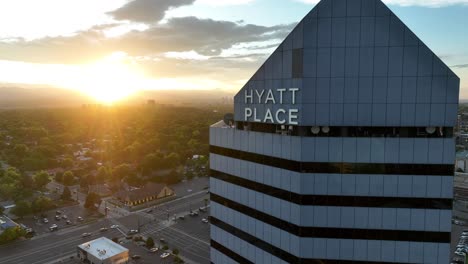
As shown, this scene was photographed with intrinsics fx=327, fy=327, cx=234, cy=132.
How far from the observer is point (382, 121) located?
40.0 metres

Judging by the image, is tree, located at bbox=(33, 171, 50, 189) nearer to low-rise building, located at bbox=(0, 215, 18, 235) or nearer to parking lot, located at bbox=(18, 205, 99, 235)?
parking lot, located at bbox=(18, 205, 99, 235)

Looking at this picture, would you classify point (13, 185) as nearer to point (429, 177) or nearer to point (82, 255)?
point (82, 255)

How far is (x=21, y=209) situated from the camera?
12394cm

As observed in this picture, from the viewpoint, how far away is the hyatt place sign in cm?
4241

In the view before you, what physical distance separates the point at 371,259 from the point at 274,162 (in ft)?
55.8

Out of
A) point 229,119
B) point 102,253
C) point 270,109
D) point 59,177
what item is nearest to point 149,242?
point 102,253

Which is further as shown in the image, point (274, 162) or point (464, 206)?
point (464, 206)

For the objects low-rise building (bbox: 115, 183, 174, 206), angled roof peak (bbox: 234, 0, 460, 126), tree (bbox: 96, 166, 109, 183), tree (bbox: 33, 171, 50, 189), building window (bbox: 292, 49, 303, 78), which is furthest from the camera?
tree (bbox: 96, 166, 109, 183)

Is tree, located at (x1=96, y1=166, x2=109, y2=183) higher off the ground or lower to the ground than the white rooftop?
higher

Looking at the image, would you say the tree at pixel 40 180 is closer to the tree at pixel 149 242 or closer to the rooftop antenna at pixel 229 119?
the tree at pixel 149 242

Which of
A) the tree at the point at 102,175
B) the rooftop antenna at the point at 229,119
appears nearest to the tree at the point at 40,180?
the tree at the point at 102,175

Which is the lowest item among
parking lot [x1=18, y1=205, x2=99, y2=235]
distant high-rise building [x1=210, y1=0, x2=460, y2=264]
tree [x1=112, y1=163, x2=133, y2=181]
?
parking lot [x1=18, y1=205, x2=99, y2=235]

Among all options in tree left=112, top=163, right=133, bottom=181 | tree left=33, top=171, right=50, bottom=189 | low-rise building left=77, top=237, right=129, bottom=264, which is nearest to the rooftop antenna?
Result: low-rise building left=77, top=237, right=129, bottom=264

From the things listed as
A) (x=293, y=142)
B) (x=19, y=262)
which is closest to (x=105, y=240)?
(x=19, y=262)
